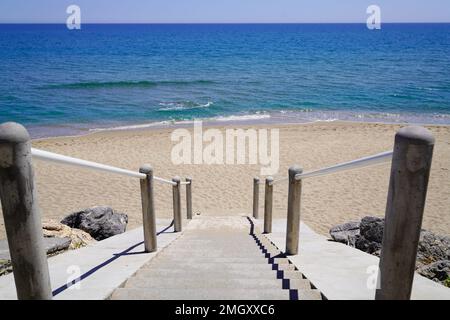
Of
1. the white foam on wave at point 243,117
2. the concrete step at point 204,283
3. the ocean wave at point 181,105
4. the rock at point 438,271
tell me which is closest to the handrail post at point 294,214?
the concrete step at point 204,283

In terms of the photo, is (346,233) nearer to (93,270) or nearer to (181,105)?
(93,270)

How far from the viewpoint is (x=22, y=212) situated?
5.62ft

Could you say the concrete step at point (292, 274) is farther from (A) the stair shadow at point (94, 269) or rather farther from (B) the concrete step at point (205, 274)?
(A) the stair shadow at point (94, 269)

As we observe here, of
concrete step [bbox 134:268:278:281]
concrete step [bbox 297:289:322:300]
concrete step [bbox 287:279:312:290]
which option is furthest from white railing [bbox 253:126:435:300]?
concrete step [bbox 134:268:278:281]

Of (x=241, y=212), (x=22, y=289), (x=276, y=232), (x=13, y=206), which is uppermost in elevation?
(x=13, y=206)

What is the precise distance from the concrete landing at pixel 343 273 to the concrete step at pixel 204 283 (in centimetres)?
34

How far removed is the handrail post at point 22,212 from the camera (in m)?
1.65

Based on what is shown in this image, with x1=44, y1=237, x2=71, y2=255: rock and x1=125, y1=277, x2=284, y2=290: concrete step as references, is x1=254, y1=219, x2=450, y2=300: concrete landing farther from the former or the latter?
x1=44, y1=237, x2=71, y2=255: rock

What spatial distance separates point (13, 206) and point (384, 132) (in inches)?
876

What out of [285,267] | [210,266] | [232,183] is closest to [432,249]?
[285,267]

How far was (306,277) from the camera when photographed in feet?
10.3

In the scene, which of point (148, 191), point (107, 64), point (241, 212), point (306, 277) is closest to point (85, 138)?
point (241, 212)

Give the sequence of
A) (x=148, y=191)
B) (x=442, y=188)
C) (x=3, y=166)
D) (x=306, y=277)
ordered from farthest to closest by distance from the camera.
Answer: (x=442, y=188) < (x=148, y=191) < (x=306, y=277) < (x=3, y=166)

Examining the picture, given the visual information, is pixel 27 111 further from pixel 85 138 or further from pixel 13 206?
pixel 13 206
